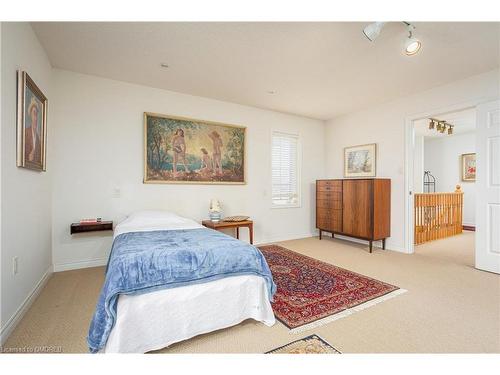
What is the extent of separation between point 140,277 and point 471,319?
256 centimetres

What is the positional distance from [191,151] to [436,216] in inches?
198

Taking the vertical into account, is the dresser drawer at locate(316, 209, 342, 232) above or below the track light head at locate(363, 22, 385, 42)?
below

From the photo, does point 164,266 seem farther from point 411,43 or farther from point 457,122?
point 457,122

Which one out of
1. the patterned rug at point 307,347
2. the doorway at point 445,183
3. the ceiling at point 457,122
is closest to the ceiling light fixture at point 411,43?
the doorway at point 445,183

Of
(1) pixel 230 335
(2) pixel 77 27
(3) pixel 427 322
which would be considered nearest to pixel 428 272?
(3) pixel 427 322

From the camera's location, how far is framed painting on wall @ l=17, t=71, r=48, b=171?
2016 millimetres

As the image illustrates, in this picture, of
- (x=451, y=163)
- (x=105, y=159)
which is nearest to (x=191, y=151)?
(x=105, y=159)

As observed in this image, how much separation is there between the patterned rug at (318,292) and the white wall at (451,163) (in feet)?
19.2

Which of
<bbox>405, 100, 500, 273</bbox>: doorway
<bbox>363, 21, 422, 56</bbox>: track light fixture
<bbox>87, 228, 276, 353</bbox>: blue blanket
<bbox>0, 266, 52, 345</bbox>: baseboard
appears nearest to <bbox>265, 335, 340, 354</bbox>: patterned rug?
<bbox>87, 228, 276, 353</bbox>: blue blanket

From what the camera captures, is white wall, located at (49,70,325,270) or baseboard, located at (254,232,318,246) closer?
white wall, located at (49,70,325,270)

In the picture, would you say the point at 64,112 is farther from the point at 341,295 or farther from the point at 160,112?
the point at 341,295

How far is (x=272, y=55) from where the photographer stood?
2.77 metres

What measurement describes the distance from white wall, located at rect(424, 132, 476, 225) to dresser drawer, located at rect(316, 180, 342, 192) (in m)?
4.68

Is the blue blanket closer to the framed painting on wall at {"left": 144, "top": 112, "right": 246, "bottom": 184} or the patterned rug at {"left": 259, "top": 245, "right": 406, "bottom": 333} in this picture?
the patterned rug at {"left": 259, "top": 245, "right": 406, "bottom": 333}
